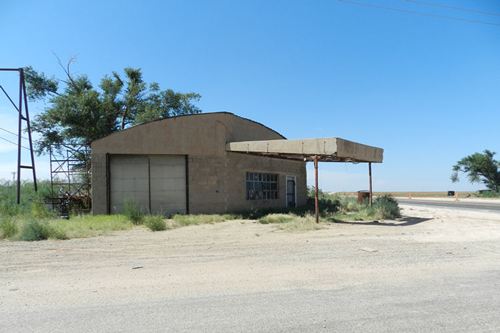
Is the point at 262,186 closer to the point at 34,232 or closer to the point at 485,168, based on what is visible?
the point at 34,232

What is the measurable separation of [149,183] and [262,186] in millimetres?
7082

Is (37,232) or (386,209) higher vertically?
(37,232)

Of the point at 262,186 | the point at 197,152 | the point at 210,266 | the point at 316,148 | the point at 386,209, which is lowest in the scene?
the point at 210,266

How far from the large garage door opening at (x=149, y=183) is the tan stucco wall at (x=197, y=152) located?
46 centimetres

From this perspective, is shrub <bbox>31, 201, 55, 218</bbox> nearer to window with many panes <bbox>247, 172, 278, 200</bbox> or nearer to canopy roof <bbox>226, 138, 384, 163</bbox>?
canopy roof <bbox>226, 138, 384, 163</bbox>

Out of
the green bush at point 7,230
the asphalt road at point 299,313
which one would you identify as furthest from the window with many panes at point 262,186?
the asphalt road at point 299,313

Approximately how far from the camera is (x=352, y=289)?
7.03 metres

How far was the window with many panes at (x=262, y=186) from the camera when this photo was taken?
25.0 meters

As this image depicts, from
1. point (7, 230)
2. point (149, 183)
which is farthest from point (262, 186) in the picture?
point (7, 230)

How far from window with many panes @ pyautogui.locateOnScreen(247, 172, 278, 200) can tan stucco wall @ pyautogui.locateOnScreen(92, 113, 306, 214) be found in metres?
0.86

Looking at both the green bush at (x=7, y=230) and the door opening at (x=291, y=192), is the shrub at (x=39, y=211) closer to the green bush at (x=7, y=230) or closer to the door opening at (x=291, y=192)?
the green bush at (x=7, y=230)

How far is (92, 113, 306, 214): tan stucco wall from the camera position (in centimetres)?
2194

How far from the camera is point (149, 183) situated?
2238 cm

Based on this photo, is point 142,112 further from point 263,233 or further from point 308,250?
point 308,250
